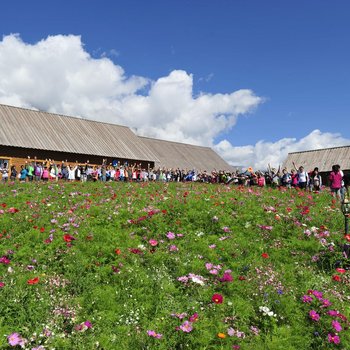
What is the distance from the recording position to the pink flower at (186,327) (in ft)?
16.5

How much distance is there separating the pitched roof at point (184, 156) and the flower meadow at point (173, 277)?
45.0 metres

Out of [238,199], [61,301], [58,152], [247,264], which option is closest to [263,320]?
[247,264]

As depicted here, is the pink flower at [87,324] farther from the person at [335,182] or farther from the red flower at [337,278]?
the person at [335,182]

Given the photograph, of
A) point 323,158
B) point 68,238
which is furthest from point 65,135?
point 323,158

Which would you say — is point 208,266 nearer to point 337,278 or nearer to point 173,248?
point 173,248

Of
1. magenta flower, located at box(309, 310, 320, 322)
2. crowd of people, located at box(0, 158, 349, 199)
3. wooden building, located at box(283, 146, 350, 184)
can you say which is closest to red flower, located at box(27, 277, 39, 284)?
magenta flower, located at box(309, 310, 320, 322)

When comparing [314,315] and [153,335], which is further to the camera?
[314,315]

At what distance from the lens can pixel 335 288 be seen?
6746 millimetres

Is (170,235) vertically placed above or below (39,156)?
below

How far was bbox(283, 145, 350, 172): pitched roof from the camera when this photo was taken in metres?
59.4

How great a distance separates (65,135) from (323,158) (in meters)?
43.6

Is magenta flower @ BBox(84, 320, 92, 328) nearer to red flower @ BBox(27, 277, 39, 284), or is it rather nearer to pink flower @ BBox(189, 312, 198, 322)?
red flower @ BBox(27, 277, 39, 284)

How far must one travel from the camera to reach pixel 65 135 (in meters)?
41.3

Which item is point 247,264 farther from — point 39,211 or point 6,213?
point 6,213
